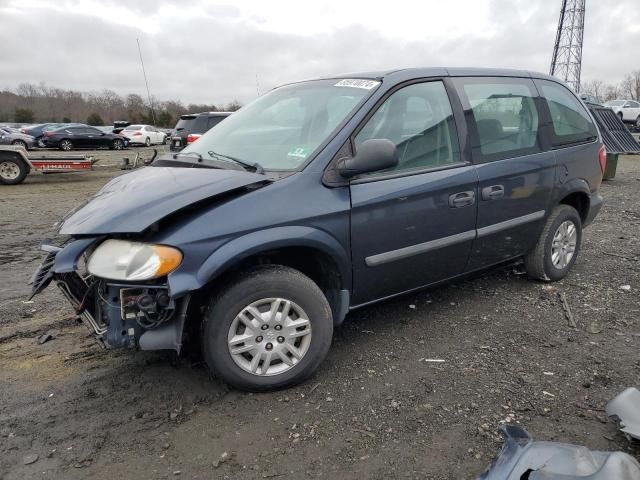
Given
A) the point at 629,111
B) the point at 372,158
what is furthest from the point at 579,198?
the point at 629,111

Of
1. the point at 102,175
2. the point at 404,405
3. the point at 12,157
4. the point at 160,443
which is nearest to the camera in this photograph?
the point at 160,443

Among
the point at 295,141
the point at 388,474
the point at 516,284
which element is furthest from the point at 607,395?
the point at 295,141

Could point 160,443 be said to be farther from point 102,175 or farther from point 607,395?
point 102,175

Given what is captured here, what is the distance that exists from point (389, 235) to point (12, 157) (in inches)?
488

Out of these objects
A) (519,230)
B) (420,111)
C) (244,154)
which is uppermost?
(420,111)

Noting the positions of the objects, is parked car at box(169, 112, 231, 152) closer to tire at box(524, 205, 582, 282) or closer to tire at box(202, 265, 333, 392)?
tire at box(524, 205, 582, 282)

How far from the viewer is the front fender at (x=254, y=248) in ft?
7.96

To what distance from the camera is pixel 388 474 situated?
219 centimetres

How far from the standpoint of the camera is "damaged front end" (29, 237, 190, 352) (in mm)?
2461

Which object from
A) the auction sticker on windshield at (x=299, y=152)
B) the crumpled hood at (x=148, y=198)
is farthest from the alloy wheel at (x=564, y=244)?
the crumpled hood at (x=148, y=198)

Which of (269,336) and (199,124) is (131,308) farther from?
(199,124)

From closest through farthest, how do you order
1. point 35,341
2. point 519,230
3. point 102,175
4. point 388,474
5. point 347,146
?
1. point 388,474
2. point 347,146
3. point 35,341
4. point 519,230
5. point 102,175

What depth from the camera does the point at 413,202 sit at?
3135mm

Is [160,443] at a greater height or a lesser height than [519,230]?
lesser
